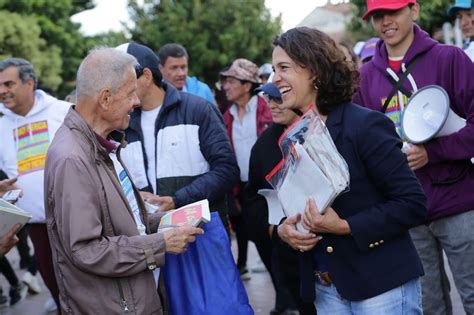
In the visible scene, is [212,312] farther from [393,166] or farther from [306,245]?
[393,166]

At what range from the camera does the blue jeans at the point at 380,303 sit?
2.79 m

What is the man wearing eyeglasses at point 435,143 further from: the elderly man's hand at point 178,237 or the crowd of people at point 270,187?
the elderly man's hand at point 178,237

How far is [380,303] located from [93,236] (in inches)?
48.6

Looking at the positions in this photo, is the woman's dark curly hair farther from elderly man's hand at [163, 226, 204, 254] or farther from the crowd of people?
elderly man's hand at [163, 226, 204, 254]

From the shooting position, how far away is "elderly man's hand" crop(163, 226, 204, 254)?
294cm

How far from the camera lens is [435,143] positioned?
11.7 ft

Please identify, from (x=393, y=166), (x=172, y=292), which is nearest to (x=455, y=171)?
(x=393, y=166)

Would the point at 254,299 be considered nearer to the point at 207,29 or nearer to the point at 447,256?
the point at 447,256

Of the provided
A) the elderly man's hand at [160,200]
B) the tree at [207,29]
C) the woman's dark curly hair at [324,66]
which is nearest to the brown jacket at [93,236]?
the woman's dark curly hair at [324,66]

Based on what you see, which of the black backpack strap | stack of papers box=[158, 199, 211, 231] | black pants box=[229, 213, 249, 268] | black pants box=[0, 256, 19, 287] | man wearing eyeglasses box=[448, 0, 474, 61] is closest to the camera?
stack of papers box=[158, 199, 211, 231]

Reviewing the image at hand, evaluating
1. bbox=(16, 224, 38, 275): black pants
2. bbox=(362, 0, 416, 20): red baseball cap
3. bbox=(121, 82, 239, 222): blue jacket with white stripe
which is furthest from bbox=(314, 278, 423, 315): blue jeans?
bbox=(16, 224, 38, 275): black pants

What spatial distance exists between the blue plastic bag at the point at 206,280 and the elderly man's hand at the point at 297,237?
0.53 meters

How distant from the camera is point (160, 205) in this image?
4102mm

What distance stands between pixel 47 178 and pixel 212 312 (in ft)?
3.33
